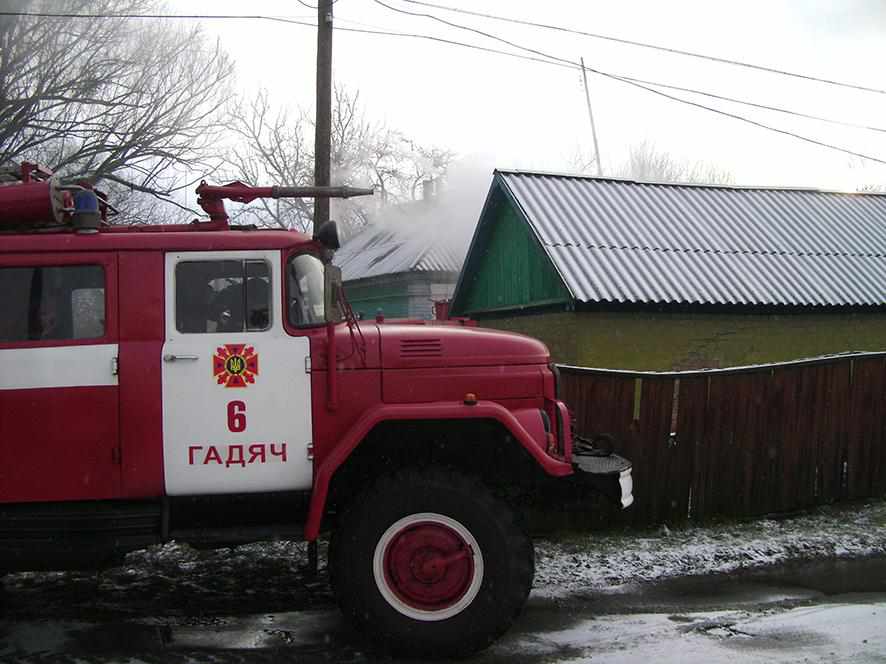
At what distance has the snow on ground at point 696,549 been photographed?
276 inches

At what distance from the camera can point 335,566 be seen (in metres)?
5.09

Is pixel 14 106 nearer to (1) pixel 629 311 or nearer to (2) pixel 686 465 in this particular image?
(1) pixel 629 311

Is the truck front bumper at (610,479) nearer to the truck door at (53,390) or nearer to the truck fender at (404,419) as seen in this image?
the truck fender at (404,419)

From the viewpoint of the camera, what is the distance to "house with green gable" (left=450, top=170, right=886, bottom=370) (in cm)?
1314

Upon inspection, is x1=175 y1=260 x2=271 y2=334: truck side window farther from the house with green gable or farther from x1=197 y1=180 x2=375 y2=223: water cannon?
the house with green gable

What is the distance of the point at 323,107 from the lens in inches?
431

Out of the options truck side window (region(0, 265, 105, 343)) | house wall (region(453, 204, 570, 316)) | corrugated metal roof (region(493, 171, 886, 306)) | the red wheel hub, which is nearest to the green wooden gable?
house wall (region(453, 204, 570, 316))

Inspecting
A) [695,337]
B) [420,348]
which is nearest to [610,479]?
[420,348]

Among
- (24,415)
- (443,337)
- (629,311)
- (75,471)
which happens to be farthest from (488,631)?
(629,311)

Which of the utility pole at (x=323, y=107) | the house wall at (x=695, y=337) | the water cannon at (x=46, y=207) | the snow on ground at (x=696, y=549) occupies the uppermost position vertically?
the utility pole at (x=323, y=107)

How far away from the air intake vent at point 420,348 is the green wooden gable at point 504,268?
7.52 m

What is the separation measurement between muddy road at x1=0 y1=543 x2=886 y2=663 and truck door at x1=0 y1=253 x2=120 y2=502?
105 centimetres

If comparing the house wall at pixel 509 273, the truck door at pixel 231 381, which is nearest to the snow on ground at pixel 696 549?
the truck door at pixel 231 381

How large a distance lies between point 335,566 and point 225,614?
1.33m
